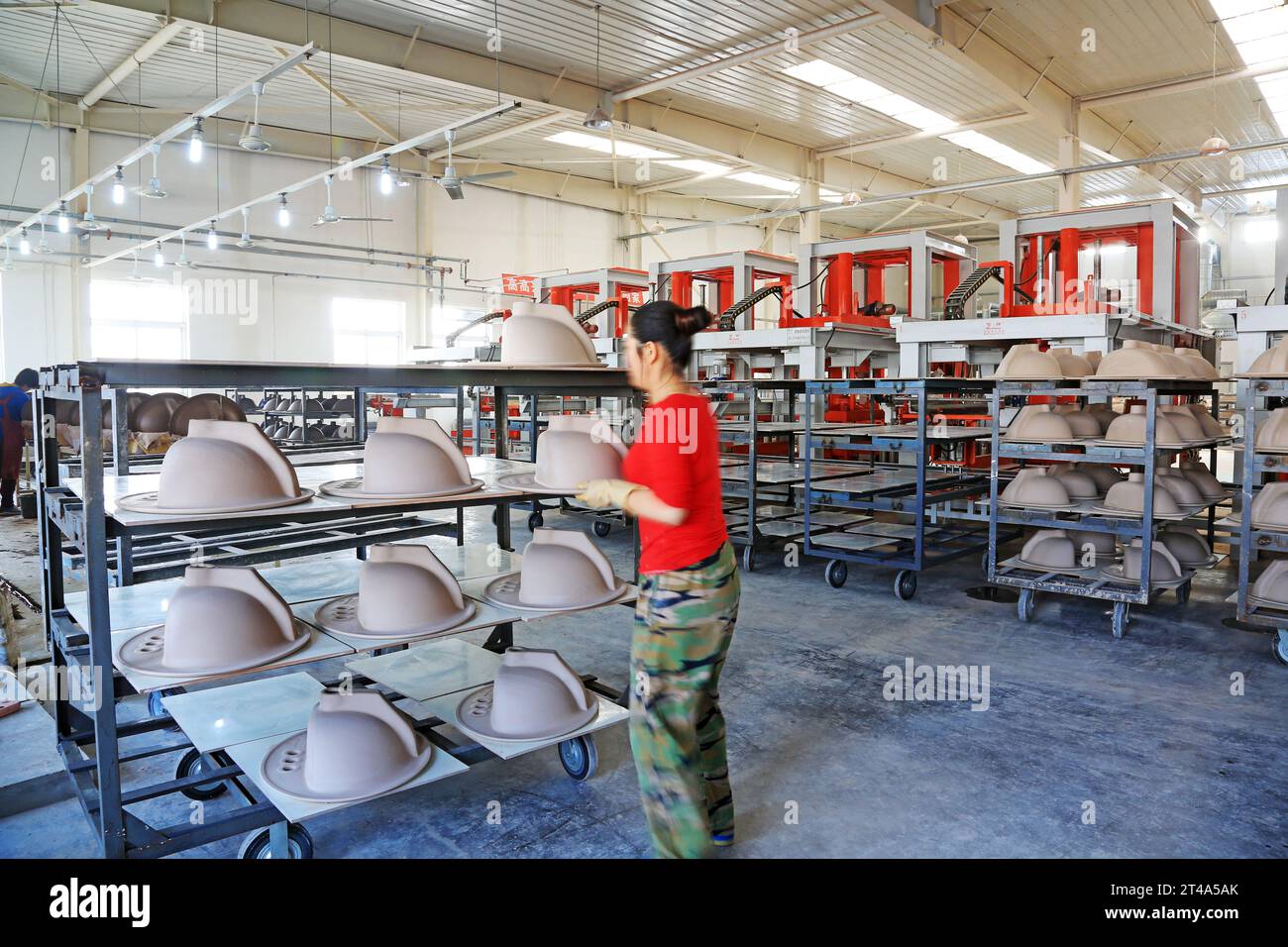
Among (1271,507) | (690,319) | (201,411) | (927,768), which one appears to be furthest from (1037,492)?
(201,411)

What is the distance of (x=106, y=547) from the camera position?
7.91 ft

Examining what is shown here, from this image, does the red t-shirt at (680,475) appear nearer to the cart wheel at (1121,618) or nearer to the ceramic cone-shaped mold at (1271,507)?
the cart wheel at (1121,618)

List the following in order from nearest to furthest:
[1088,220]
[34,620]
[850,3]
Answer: [34,620], [1088,220], [850,3]

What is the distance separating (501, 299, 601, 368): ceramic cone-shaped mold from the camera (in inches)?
107

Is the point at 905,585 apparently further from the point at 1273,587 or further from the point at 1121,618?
the point at 1273,587

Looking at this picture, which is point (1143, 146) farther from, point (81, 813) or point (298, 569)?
point (81, 813)

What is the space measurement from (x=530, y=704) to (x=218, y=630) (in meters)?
0.91

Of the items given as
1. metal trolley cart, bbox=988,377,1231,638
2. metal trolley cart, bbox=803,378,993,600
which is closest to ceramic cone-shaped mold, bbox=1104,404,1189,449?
metal trolley cart, bbox=988,377,1231,638

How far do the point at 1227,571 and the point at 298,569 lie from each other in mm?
6036

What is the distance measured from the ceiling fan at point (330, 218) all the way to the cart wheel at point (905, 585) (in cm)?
798

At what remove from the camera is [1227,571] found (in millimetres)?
6000

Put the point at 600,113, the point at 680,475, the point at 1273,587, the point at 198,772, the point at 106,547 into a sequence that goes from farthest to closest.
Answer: the point at 600,113 → the point at 1273,587 → the point at 198,772 → the point at 106,547 → the point at 680,475

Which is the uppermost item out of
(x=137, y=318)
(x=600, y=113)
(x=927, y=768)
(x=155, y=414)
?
(x=600, y=113)
